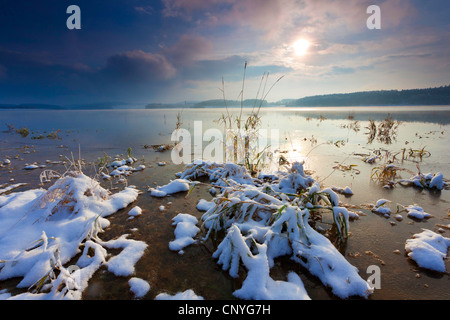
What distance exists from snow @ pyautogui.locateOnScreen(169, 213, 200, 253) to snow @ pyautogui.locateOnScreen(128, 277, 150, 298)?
569 mm

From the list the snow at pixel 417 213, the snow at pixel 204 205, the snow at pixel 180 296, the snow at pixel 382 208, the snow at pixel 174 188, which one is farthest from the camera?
the snow at pixel 174 188

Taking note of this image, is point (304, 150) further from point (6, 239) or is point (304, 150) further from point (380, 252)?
point (6, 239)

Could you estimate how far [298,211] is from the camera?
2555mm

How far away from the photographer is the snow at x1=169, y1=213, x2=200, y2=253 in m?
2.65

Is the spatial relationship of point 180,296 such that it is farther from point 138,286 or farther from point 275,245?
point 275,245

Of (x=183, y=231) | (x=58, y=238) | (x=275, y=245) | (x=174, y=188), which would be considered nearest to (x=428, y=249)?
(x=275, y=245)

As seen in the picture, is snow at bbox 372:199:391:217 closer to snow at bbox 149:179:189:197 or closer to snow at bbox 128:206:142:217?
snow at bbox 149:179:189:197

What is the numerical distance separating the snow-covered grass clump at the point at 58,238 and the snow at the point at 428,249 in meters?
3.53

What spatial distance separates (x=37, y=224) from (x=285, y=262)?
12.1 feet

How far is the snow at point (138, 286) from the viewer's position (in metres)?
1.95

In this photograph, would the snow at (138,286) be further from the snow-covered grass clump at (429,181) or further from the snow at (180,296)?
the snow-covered grass clump at (429,181)

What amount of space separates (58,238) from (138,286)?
1.51 metres

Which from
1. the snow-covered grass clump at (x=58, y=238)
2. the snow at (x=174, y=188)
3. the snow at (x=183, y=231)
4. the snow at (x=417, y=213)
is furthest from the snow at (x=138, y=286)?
the snow at (x=417, y=213)

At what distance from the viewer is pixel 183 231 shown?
9.53 feet
